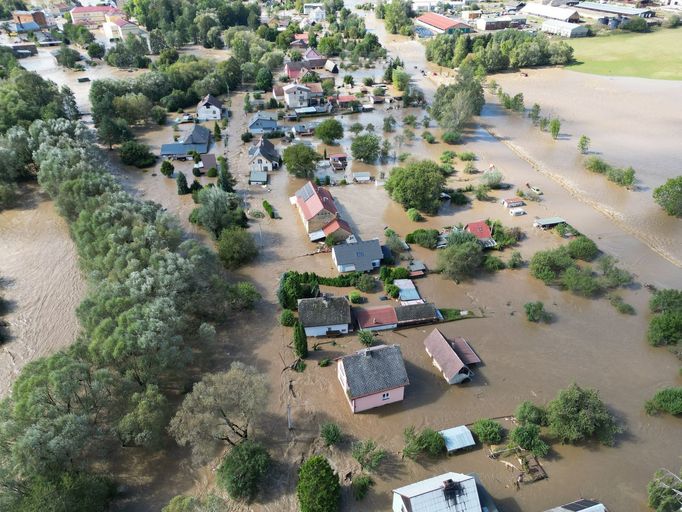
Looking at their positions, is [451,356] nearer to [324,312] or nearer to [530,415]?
[530,415]

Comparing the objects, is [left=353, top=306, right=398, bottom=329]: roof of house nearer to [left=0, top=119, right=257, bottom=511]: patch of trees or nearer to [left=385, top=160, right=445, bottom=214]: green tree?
[left=0, top=119, right=257, bottom=511]: patch of trees

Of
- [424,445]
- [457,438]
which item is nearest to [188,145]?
[424,445]

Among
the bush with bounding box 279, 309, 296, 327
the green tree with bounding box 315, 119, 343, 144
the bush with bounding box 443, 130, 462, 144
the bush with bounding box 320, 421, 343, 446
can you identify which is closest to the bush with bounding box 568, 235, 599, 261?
the bush with bounding box 279, 309, 296, 327

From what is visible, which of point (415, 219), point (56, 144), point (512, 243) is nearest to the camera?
point (512, 243)

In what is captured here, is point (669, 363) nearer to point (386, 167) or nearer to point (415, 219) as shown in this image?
point (415, 219)

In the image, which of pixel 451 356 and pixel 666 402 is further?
pixel 451 356

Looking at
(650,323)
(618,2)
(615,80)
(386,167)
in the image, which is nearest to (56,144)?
(386,167)
